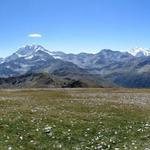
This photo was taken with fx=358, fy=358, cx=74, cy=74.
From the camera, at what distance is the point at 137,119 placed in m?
35.2

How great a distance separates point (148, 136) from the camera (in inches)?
1050

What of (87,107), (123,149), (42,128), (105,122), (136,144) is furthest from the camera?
(87,107)

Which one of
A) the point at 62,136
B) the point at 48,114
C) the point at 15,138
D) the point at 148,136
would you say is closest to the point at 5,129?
the point at 15,138

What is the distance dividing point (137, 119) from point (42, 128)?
1127 centimetres

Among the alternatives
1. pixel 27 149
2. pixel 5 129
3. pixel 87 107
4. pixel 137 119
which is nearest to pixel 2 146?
pixel 27 149

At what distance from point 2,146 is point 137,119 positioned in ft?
54.0

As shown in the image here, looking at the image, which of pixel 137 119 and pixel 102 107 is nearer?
pixel 137 119

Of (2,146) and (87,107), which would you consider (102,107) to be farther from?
(2,146)

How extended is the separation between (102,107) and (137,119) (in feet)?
29.2

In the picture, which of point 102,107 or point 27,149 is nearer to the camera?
point 27,149

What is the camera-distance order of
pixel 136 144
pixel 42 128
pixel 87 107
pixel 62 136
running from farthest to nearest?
pixel 87 107, pixel 42 128, pixel 62 136, pixel 136 144

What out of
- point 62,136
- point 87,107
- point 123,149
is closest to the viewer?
point 123,149

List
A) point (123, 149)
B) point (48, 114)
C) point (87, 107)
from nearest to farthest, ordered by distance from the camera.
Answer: point (123, 149)
point (48, 114)
point (87, 107)

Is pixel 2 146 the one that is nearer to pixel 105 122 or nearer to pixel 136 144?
pixel 136 144
